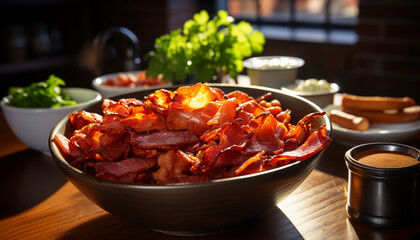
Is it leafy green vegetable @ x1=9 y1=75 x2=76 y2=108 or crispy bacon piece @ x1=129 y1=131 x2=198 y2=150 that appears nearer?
crispy bacon piece @ x1=129 y1=131 x2=198 y2=150

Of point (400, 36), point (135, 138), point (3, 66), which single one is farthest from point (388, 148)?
point (3, 66)

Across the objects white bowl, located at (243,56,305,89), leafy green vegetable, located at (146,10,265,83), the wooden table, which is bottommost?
the wooden table

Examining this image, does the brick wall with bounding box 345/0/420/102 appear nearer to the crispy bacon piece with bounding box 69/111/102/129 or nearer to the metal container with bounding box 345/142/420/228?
the metal container with bounding box 345/142/420/228

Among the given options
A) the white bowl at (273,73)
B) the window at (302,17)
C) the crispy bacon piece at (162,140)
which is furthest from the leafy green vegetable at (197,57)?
the window at (302,17)

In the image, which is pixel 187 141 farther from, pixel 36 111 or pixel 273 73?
pixel 273 73

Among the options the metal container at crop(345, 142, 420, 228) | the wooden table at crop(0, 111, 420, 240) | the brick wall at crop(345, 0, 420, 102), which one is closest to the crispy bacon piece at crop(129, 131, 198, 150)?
the wooden table at crop(0, 111, 420, 240)

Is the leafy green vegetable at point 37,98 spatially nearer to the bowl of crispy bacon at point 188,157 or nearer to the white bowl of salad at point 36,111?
the white bowl of salad at point 36,111

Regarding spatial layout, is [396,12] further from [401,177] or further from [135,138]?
[135,138]
